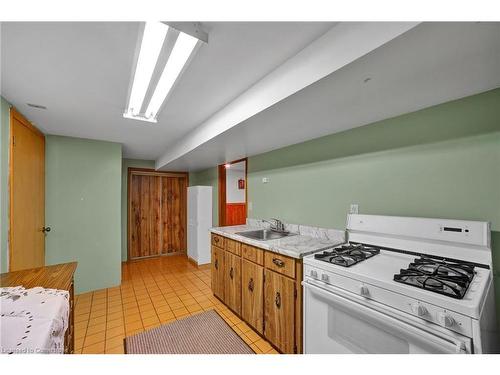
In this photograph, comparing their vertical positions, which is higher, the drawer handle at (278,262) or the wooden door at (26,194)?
the wooden door at (26,194)

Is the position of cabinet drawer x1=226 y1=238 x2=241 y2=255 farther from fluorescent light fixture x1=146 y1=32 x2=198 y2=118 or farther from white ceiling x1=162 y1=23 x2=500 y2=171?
fluorescent light fixture x1=146 y1=32 x2=198 y2=118

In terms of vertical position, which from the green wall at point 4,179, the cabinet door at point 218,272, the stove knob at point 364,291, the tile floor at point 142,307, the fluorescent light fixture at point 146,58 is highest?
the fluorescent light fixture at point 146,58

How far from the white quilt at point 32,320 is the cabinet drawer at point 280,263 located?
1319mm

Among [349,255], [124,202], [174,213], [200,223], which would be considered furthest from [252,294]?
[124,202]

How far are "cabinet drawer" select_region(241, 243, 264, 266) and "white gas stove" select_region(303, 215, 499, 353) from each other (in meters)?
0.51

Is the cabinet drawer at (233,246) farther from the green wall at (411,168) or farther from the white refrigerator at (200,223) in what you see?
the white refrigerator at (200,223)

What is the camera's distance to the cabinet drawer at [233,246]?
84.4 inches

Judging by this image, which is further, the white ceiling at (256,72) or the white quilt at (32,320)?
the white ceiling at (256,72)

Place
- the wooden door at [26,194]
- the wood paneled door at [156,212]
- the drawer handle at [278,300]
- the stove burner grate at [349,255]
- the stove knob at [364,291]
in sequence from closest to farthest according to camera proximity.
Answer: the stove knob at [364,291] → the stove burner grate at [349,255] → the drawer handle at [278,300] → the wooden door at [26,194] → the wood paneled door at [156,212]

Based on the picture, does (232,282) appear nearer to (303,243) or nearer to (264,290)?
(264,290)

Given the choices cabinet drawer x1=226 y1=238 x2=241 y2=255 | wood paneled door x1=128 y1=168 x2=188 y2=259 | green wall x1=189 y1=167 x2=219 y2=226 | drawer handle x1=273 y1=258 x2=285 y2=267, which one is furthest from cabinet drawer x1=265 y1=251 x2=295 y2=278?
wood paneled door x1=128 y1=168 x2=188 y2=259

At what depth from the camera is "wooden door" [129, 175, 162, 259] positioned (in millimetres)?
4359

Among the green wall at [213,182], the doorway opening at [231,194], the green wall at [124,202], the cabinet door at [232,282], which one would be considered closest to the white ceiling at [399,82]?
the cabinet door at [232,282]
